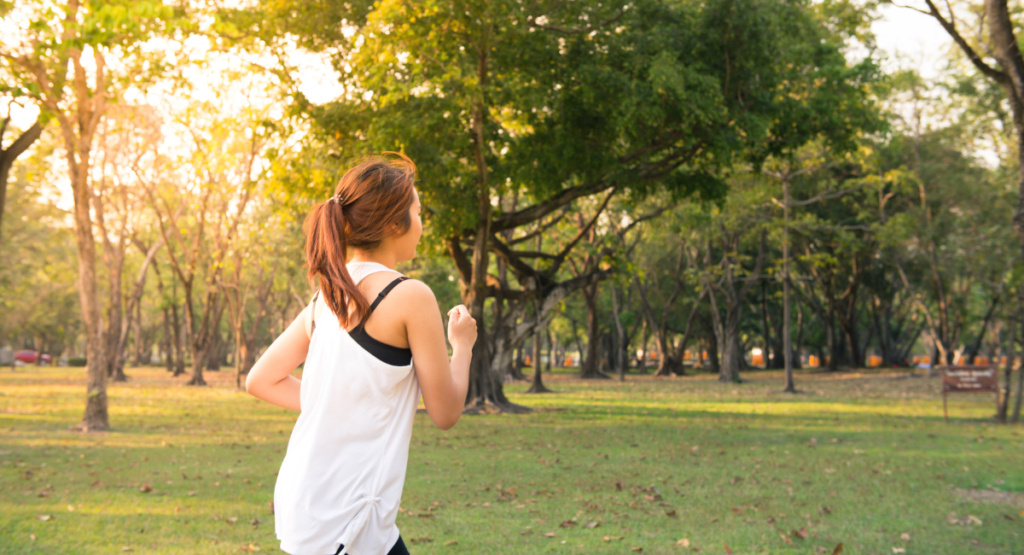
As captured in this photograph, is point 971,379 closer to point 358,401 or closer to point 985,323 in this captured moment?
point 358,401

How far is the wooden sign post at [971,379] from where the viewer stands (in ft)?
51.7

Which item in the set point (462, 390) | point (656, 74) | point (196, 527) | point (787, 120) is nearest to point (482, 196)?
point (656, 74)

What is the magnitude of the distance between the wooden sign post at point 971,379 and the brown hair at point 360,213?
1692 centimetres

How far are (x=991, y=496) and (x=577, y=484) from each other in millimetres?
4654

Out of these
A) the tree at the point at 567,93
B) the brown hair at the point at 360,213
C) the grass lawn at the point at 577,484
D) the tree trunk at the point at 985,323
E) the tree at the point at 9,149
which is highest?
the tree at the point at 567,93

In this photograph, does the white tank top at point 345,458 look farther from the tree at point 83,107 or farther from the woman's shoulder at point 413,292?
the tree at point 83,107

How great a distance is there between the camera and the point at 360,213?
217cm

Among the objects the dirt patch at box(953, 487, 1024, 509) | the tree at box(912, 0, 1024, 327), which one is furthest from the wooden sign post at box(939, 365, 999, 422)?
the dirt patch at box(953, 487, 1024, 509)

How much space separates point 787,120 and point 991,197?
19091 mm

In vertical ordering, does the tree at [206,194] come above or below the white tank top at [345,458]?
above

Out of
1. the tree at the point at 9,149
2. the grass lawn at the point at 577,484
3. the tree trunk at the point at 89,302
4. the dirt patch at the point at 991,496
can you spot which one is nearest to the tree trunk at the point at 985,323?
the grass lawn at the point at 577,484

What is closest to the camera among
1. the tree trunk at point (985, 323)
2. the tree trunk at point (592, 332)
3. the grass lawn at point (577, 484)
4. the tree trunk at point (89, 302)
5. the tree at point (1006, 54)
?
the grass lawn at point (577, 484)

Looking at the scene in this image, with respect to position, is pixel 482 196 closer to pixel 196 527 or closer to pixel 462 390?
pixel 196 527

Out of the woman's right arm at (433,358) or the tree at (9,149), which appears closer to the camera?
the woman's right arm at (433,358)
